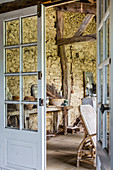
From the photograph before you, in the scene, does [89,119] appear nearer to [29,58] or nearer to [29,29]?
[29,58]

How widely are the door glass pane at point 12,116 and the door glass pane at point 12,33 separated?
3.04ft

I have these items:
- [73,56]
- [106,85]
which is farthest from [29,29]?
[73,56]

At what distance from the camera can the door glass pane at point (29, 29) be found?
2.98m

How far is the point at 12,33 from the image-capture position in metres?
3.18

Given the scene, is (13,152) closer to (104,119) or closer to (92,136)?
(92,136)

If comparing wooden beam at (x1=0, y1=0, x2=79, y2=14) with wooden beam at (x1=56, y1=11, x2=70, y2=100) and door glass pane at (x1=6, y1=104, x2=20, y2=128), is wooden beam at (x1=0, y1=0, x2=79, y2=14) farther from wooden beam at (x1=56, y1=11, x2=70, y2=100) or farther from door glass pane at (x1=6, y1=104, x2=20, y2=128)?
wooden beam at (x1=56, y1=11, x2=70, y2=100)

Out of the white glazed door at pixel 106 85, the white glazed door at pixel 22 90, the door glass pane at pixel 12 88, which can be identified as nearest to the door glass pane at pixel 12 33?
the white glazed door at pixel 22 90

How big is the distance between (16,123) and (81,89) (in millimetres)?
5421

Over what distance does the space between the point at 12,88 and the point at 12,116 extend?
414mm

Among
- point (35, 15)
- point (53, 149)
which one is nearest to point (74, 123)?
point (53, 149)

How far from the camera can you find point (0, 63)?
323 centimetres

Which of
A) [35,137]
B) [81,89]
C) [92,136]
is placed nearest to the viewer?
[35,137]

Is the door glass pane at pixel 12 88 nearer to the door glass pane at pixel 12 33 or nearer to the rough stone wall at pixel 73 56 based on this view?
the door glass pane at pixel 12 33

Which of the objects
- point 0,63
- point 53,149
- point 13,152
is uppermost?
point 0,63
